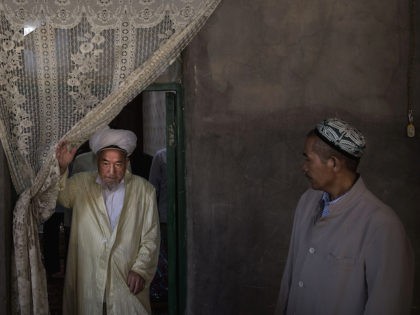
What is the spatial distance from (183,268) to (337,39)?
1.99m

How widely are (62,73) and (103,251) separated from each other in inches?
47.9

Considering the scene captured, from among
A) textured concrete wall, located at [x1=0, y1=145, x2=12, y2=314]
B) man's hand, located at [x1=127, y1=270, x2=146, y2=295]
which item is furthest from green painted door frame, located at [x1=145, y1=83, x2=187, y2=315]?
textured concrete wall, located at [x1=0, y1=145, x2=12, y2=314]

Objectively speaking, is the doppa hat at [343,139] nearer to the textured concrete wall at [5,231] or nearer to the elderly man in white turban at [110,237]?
the elderly man in white turban at [110,237]

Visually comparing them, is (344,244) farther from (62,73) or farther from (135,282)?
(62,73)

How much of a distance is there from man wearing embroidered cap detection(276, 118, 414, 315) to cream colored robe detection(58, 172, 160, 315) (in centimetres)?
133

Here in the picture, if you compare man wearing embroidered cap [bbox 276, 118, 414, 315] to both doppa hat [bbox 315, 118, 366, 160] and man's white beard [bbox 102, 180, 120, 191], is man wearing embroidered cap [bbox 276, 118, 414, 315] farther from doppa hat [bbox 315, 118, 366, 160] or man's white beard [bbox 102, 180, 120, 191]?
man's white beard [bbox 102, 180, 120, 191]

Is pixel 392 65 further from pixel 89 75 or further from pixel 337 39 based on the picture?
pixel 89 75

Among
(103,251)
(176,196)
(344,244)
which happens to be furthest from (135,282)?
(344,244)

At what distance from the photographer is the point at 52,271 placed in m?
6.48

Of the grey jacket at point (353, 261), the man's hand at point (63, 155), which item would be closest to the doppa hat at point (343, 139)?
the grey jacket at point (353, 261)

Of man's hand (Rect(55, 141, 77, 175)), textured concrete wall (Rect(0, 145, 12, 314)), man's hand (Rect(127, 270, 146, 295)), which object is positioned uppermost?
man's hand (Rect(55, 141, 77, 175))

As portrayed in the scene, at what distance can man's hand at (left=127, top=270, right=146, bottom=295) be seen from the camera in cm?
369

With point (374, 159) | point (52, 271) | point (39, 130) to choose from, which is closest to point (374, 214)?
point (374, 159)

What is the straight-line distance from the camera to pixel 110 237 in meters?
3.71
